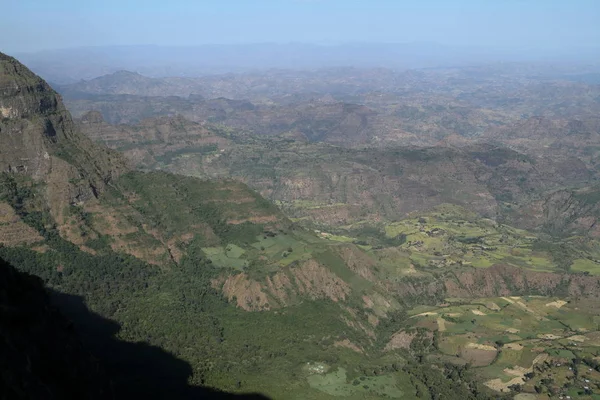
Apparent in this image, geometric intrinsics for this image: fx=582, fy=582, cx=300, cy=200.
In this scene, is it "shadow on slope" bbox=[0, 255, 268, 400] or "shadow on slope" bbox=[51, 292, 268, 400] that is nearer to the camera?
"shadow on slope" bbox=[0, 255, 268, 400]

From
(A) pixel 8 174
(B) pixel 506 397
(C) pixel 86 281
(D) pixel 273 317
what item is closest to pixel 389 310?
(D) pixel 273 317

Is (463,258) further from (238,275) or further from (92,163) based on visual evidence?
(92,163)

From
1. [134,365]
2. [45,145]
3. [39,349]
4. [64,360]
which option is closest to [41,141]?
[45,145]

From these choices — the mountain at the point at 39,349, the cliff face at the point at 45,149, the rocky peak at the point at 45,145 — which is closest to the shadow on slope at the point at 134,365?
the mountain at the point at 39,349

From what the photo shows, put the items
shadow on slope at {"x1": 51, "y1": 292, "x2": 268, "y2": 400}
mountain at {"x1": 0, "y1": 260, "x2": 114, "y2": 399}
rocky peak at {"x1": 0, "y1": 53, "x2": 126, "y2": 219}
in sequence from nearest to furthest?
1. mountain at {"x1": 0, "y1": 260, "x2": 114, "y2": 399}
2. shadow on slope at {"x1": 51, "y1": 292, "x2": 268, "y2": 400}
3. rocky peak at {"x1": 0, "y1": 53, "x2": 126, "y2": 219}

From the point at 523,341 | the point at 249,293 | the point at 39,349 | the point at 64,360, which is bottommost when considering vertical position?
the point at 523,341

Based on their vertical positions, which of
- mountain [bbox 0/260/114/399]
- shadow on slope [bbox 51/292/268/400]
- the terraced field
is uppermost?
mountain [bbox 0/260/114/399]

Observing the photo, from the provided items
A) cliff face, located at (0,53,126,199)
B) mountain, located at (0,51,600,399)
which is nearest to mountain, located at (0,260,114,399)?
mountain, located at (0,51,600,399)

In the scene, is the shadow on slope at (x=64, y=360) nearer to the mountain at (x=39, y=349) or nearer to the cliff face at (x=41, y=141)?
the mountain at (x=39, y=349)

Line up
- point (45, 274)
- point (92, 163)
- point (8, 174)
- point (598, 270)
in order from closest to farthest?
1. point (45, 274)
2. point (8, 174)
3. point (92, 163)
4. point (598, 270)

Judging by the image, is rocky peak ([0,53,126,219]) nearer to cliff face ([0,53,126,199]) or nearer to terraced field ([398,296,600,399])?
cliff face ([0,53,126,199])

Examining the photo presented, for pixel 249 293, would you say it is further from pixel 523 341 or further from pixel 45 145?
pixel 45 145
